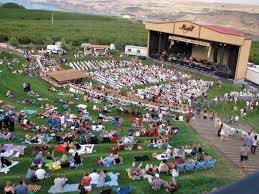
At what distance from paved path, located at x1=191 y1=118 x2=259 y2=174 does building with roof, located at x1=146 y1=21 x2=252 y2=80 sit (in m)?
23.1

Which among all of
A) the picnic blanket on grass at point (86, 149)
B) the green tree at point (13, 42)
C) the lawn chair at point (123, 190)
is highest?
the lawn chair at point (123, 190)

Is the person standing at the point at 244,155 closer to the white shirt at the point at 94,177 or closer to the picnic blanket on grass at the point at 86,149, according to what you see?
the white shirt at the point at 94,177

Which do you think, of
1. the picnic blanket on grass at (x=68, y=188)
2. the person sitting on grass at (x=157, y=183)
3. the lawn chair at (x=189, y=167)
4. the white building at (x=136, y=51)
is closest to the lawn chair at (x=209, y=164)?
the lawn chair at (x=189, y=167)

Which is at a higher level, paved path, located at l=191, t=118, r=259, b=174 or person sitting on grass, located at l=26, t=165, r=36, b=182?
person sitting on grass, located at l=26, t=165, r=36, b=182

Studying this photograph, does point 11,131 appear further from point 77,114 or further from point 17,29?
point 17,29

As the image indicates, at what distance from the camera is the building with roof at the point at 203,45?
5019 cm

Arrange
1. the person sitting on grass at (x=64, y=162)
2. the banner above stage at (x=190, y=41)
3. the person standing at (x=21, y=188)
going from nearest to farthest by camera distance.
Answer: the person standing at (x=21, y=188)
the person sitting on grass at (x=64, y=162)
the banner above stage at (x=190, y=41)

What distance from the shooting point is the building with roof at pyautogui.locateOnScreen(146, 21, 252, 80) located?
50188mm

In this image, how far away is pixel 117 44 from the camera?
2574 inches

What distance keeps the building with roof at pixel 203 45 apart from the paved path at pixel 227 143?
2307 centimetres

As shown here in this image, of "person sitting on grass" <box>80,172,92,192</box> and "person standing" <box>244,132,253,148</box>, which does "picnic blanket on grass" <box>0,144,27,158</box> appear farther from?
"person standing" <box>244,132,253,148</box>

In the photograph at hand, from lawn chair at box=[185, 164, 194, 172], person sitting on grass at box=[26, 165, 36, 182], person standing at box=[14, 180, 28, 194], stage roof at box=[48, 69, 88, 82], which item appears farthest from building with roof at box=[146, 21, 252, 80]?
person standing at box=[14, 180, 28, 194]

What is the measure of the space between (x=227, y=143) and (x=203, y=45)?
33523 millimetres

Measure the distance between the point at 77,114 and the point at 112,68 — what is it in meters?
24.4
